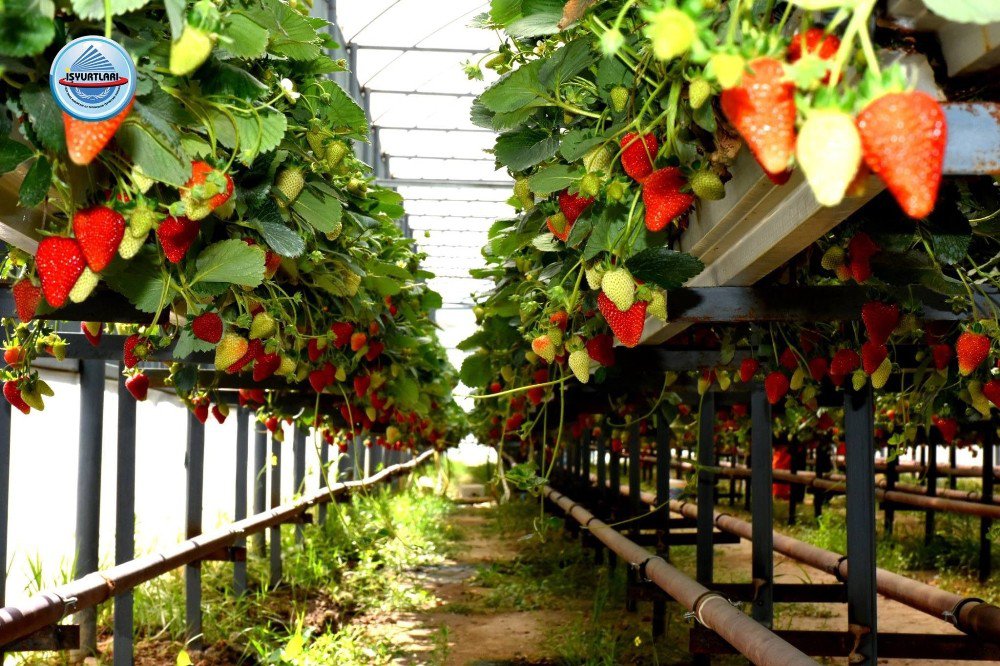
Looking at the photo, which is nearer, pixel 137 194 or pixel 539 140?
pixel 137 194

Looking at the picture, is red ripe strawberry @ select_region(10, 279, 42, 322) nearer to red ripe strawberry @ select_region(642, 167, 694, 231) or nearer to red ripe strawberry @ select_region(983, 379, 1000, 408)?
red ripe strawberry @ select_region(642, 167, 694, 231)

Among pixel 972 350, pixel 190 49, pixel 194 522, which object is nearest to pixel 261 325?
pixel 190 49

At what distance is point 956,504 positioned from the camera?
7.03 meters

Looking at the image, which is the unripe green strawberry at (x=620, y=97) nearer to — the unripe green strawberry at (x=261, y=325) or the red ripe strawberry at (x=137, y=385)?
the unripe green strawberry at (x=261, y=325)

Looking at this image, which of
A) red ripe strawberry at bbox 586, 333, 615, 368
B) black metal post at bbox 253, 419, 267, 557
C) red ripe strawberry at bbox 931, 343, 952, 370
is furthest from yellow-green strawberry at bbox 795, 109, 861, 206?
black metal post at bbox 253, 419, 267, 557

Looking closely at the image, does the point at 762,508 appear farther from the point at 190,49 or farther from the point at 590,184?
the point at 190,49

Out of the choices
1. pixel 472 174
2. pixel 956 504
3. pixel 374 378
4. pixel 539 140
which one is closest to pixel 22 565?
pixel 374 378

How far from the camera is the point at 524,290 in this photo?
2811 mm

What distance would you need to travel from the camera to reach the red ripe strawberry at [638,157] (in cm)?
144

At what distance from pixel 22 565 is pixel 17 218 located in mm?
4222

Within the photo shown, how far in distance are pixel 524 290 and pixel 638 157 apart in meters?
1.38

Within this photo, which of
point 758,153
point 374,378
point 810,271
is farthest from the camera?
point 374,378

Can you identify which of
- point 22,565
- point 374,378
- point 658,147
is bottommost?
point 22,565

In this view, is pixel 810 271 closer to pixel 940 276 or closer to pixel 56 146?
pixel 940 276
